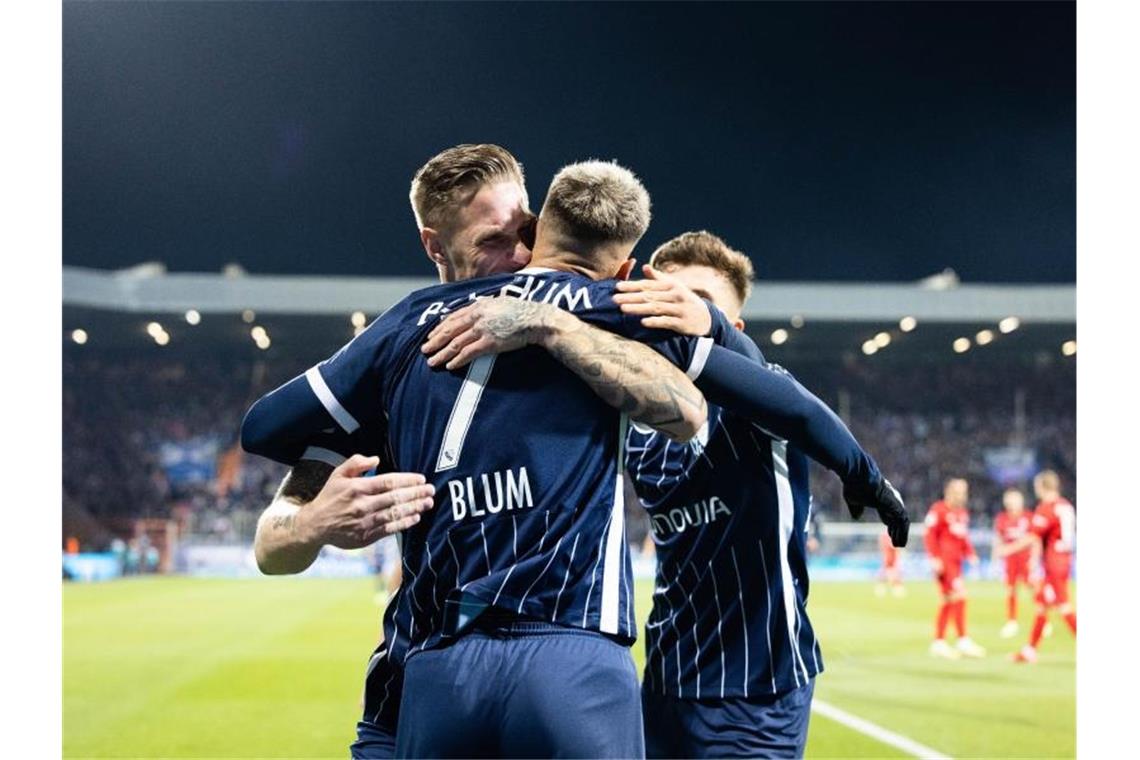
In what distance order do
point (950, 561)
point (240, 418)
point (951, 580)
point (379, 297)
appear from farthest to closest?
point (240, 418) → point (379, 297) → point (950, 561) → point (951, 580)

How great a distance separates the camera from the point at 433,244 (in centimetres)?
249

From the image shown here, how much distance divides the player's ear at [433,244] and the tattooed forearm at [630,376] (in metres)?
0.46

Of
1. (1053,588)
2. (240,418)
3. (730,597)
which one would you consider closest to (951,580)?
(1053,588)

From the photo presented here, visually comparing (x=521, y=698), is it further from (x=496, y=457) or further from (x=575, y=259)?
(x=575, y=259)

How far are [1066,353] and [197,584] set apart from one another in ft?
92.1

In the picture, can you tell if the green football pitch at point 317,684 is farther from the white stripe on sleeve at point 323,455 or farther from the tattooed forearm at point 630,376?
the tattooed forearm at point 630,376

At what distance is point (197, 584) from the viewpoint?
25.1m

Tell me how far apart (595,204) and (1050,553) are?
1124cm

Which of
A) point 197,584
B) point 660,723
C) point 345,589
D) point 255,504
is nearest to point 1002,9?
point 660,723

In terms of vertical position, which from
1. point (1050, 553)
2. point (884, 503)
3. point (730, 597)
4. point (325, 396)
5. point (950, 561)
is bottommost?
point (950, 561)

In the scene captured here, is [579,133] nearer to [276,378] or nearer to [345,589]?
[276,378]

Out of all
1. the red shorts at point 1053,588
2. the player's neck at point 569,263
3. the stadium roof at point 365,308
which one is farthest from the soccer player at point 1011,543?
the stadium roof at point 365,308

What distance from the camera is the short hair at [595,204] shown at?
7.20 ft
